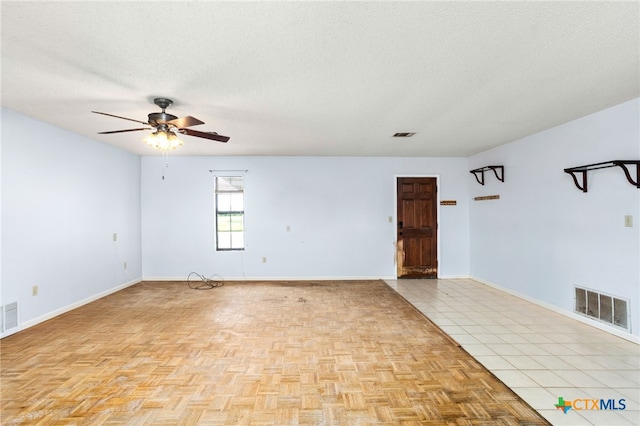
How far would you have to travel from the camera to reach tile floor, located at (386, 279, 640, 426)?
2.03 metres

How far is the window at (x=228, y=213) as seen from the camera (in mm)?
5922

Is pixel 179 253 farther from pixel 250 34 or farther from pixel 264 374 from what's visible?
pixel 250 34

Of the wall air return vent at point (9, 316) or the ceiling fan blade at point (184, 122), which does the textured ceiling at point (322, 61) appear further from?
the wall air return vent at point (9, 316)

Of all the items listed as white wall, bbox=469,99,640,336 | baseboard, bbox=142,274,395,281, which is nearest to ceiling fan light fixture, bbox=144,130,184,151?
baseboard, bbox=142,274,395,281

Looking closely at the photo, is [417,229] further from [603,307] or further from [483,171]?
[603,307]

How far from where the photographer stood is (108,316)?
381cm

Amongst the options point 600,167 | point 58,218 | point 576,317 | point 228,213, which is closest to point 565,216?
point 600,167

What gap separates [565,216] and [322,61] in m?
3.63

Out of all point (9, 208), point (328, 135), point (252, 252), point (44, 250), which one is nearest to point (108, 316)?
point (44, 250)

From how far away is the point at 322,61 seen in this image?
2.18 meters

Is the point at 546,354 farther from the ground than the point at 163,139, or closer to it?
closer to it

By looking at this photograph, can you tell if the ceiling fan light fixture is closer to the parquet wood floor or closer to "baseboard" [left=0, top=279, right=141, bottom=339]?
the parquet wood floor

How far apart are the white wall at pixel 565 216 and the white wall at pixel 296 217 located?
3.25 feet

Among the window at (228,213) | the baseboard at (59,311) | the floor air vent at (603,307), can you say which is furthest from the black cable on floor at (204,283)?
the floor air vent at (603,307)
